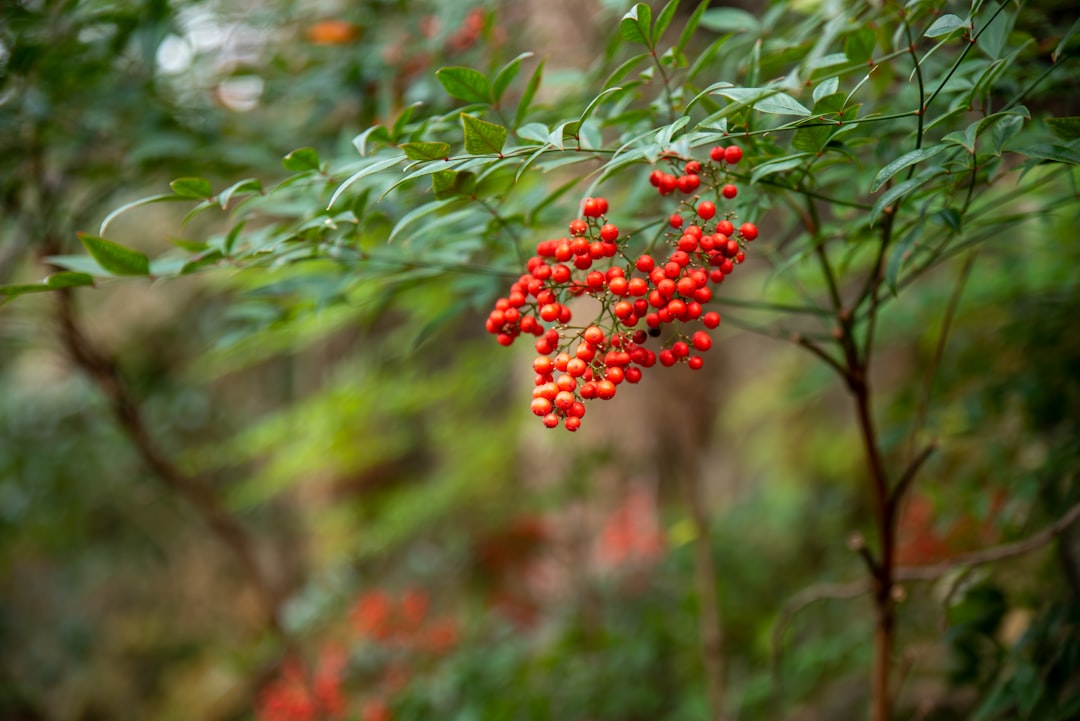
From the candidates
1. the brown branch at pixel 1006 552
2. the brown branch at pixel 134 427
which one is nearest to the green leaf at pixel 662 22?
the brown branch at pixel 1006 552

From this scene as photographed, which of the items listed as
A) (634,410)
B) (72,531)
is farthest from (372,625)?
(72,531)

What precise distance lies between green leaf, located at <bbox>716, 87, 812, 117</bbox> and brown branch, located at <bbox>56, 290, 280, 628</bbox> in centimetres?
131

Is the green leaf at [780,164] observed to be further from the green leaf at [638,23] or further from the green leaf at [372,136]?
the green leaf at [372,136]

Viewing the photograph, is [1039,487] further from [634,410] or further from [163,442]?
[163,442]

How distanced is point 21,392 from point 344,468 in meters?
2.30

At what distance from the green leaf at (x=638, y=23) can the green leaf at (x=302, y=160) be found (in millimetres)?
326

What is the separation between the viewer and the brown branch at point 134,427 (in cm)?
150

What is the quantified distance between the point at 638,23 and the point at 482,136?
Answer: 19 centimetres

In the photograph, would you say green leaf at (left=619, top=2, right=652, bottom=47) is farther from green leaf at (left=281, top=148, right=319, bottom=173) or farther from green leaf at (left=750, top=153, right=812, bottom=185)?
green leaf at (left=281, top=148, right=319, bottom=173)

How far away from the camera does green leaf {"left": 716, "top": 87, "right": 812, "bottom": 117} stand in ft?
1.96

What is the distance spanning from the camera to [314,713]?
1.80 m

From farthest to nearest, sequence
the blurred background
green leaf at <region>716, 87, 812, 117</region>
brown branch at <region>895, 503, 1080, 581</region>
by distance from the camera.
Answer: the blurred background, brown branch at <region>895, 503, 1080, 581</region>, green leaf at <region>716, 87, 812, 117</region>

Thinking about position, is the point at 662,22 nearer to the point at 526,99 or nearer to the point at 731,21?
the point at 526,99


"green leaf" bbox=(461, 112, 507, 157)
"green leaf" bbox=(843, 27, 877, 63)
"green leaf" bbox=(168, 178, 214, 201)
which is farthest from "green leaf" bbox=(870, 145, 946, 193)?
"green leaf" bbox=(168, 178, 214, 201)
